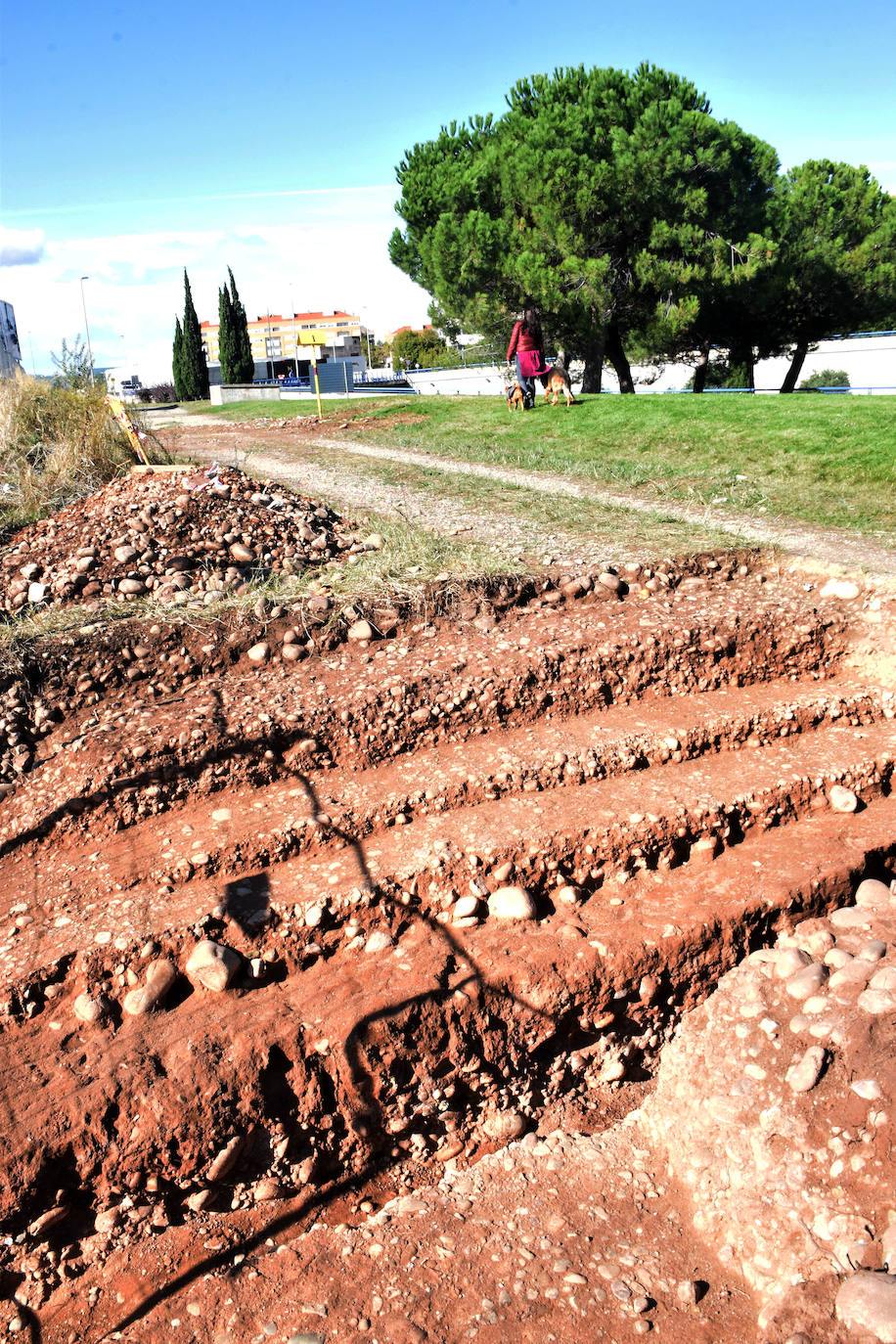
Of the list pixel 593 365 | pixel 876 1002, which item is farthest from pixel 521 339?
pixel 876 1002

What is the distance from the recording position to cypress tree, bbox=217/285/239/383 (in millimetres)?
31125

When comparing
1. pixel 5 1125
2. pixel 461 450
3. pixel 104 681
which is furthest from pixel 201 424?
pixel 5 1125

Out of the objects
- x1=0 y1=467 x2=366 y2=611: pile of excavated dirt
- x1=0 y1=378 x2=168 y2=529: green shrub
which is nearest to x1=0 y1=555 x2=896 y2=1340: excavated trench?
x1=0 y1=467 x2=366 y2=611: pile of excavated dirt

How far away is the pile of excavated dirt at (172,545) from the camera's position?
514 cm

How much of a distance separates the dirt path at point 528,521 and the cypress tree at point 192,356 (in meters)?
22.5

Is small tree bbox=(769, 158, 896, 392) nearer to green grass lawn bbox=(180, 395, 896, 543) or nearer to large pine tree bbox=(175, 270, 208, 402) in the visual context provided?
green grass lawn bbox=(180, 395, 896, 543)

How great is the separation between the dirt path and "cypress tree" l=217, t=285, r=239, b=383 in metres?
22.5

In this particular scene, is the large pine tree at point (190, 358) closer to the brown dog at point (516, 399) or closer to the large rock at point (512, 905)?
the brown dog at point (516, 399)

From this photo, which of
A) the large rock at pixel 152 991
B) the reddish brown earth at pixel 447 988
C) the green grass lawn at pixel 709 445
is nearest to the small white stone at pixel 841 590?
the reddish brown earth at pixel 447 988

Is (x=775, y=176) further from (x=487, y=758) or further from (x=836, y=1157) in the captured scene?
(x=836, y=1157)

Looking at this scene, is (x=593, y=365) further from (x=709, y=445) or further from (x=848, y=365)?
(x=709, y=445)

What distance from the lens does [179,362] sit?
31594mm

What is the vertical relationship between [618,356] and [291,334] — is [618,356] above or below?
below

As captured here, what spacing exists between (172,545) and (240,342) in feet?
94.1
